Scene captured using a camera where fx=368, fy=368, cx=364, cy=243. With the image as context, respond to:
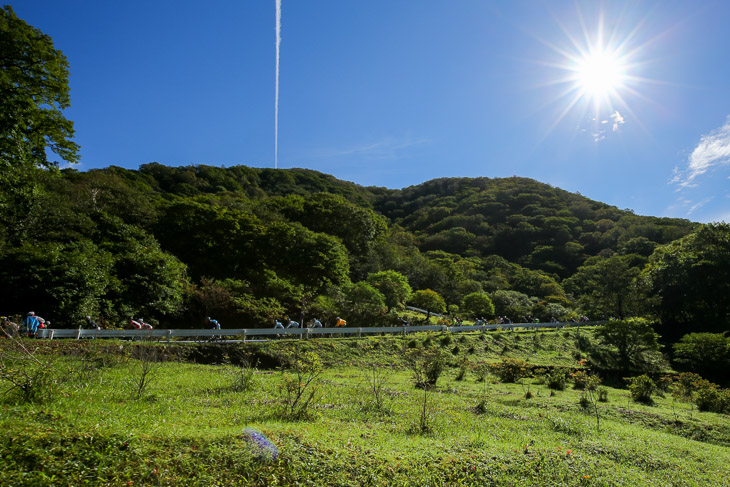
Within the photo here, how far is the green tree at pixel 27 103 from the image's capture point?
35.5ft

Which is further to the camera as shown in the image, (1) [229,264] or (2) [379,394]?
(1) [229,264]

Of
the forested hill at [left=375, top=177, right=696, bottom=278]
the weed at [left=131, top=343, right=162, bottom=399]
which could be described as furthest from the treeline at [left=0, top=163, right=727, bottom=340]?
the weed at [left=131, top=343, right=162, bottom=399]

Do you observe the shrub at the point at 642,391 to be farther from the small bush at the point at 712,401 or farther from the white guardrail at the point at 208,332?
the white guardrail at the point at 208,332

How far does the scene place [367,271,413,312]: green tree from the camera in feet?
104

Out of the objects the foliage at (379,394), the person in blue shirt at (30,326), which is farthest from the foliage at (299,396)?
the person in blue shirt at (30,326)

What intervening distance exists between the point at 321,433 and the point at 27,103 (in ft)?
42.7

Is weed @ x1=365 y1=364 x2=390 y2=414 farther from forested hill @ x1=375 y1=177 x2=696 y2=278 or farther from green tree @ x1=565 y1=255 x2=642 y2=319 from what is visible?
forested hill @ x1=375 y1=177 x2=696 y2=278

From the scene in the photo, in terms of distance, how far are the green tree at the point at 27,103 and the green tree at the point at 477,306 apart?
3300cm

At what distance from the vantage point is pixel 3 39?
11.1 m

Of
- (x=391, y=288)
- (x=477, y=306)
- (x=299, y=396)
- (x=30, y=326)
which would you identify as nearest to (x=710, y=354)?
(x=477, y=306)

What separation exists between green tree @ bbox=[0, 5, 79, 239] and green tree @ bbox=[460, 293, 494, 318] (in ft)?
108

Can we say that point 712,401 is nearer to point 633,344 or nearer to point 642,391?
point 642,391

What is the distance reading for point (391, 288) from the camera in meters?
31.6

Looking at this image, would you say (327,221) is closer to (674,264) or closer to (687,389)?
(687,389)
